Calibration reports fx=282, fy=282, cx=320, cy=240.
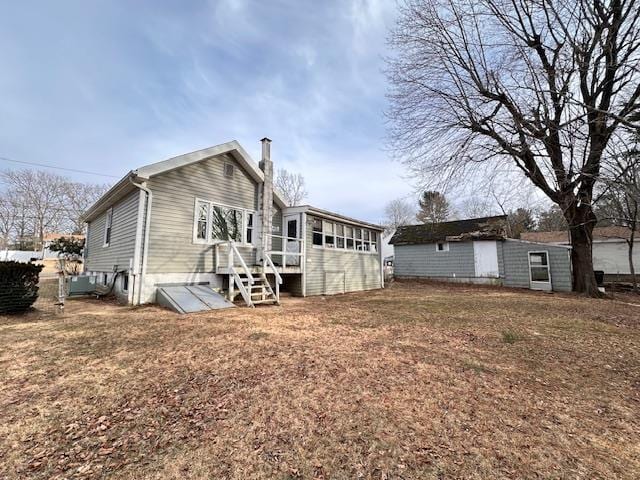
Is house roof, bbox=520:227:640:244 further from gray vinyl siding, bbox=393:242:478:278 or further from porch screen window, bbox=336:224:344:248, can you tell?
porch screen window, bbox=336:224:344:248

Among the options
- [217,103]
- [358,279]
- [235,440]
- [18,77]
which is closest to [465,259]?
[358,279]

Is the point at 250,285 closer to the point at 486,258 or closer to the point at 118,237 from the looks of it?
the point at 118,237

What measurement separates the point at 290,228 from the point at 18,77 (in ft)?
46.1

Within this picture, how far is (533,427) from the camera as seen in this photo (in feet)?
8.66

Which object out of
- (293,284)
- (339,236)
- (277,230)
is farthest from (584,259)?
(277,230)

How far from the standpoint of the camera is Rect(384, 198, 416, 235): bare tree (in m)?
44.5

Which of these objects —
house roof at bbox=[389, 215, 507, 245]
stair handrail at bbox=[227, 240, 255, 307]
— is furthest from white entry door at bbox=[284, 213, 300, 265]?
house roof at bbox=[389, 215, 507, 245]

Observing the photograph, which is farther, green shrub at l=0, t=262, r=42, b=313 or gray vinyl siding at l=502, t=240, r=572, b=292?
gray vinyl siding at l=502, t=240, r=572, b=292

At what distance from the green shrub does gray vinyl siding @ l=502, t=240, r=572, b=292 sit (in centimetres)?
2167

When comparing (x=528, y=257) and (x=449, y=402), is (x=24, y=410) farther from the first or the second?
(x=528, y=257)

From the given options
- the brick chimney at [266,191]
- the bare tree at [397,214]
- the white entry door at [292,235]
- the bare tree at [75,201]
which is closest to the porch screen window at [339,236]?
the white entry door at [292,235]

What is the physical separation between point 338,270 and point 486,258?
1093cm

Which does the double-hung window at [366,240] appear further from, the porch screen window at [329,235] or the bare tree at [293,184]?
the bare tree at [293,184]

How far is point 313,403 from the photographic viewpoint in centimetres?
301
